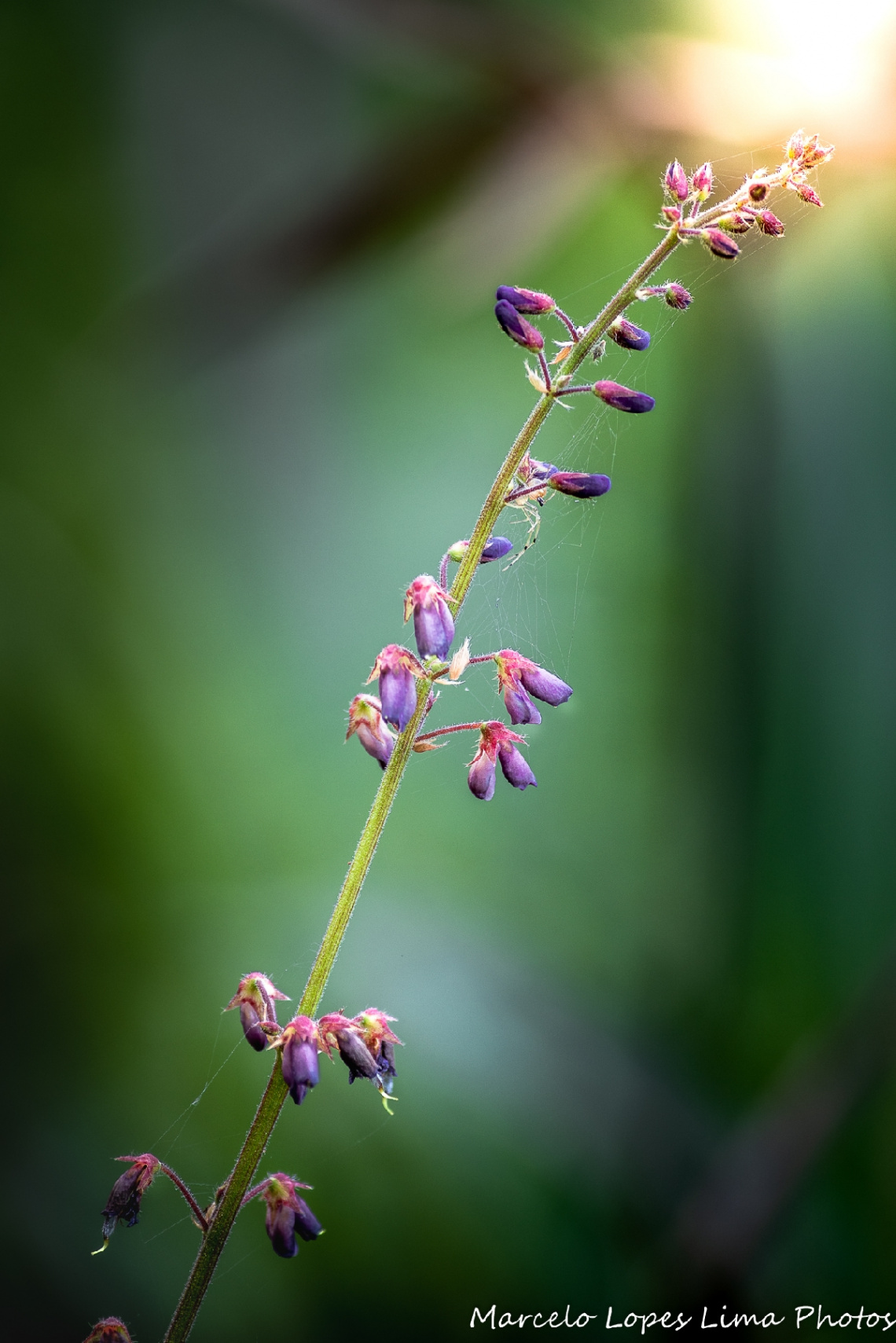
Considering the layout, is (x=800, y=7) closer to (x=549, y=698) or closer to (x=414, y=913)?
(x=549, y=698)

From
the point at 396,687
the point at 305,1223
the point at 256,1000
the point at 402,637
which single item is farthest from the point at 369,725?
the point at 402,637

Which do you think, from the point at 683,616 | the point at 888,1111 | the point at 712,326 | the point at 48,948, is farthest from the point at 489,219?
the point at 888,1111

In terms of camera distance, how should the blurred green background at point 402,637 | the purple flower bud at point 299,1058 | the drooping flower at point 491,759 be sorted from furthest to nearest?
1. the blurred green background at point 402,637
2. the drooping flower at point 491,759
3. the purple flower bud at point 299,1058

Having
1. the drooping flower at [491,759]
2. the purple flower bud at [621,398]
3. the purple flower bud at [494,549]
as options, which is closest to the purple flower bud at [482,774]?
the drooping flower at [491,759]

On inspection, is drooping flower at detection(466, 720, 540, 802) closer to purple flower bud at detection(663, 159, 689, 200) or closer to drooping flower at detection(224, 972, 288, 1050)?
drooping flower at detection(224, 972, 288, 1050)

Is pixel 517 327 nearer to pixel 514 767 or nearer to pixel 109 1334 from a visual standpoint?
→ pixel 514 767

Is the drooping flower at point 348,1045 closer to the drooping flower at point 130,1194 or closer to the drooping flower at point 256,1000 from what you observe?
the drooping flower at point 256,1000
